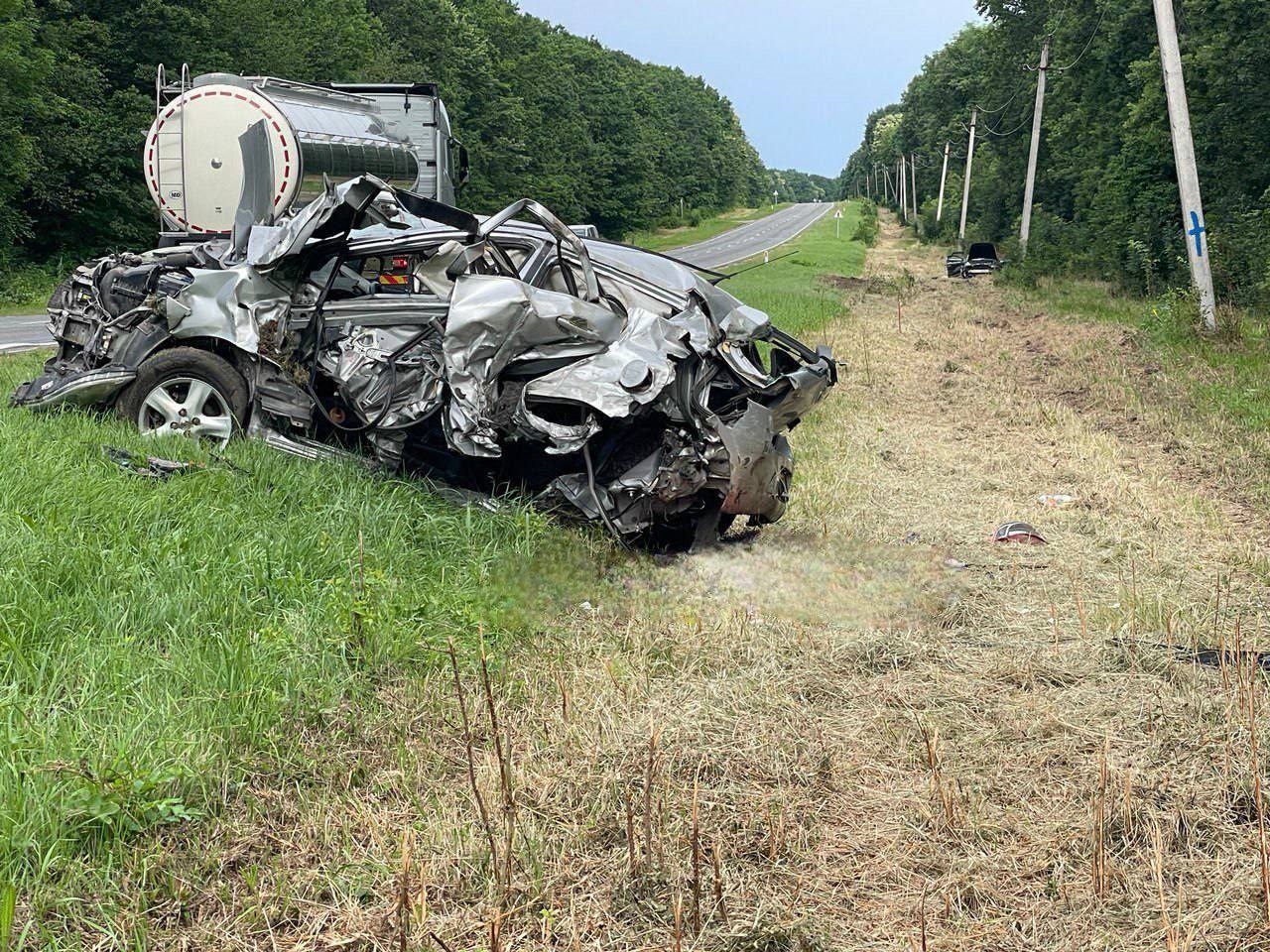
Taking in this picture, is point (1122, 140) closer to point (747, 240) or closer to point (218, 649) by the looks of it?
point (218, 649)

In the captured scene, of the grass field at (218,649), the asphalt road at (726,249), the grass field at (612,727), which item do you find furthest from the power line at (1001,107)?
the grass field at (218,649)

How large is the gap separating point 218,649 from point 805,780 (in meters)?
2.26

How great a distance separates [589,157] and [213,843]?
63.5m

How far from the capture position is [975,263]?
40188mm

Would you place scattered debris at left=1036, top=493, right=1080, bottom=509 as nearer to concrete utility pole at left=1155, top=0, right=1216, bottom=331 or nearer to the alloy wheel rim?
the alloy wheel rim

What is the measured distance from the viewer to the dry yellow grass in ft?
10.0

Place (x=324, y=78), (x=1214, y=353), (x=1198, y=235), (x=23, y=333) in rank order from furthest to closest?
(x=324, y=78), (x=1198, y=235), (x=23, y=333), (x=1214, y=353)

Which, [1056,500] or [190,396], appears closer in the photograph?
[190,396]

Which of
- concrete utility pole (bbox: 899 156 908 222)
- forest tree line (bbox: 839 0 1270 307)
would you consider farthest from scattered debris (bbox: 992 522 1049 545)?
concrete utility pole (bbox: 899 156 908 222)

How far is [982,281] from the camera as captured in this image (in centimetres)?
3566

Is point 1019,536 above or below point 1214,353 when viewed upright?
below

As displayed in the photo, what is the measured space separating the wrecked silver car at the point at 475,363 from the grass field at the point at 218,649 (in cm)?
34

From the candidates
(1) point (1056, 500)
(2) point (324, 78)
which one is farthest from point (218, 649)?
(2) point (324, 78)

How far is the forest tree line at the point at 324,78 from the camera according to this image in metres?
24.4
